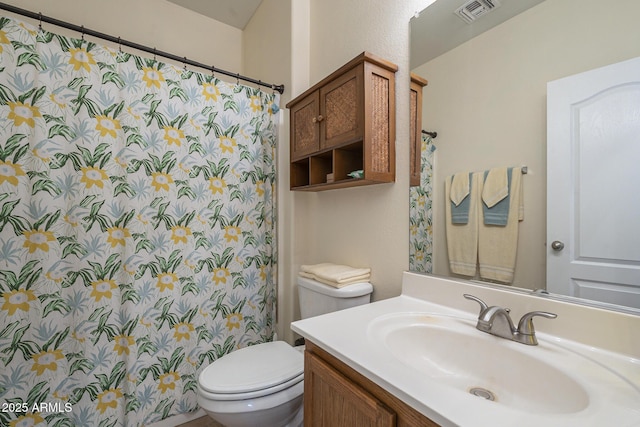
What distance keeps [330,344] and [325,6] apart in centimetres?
178

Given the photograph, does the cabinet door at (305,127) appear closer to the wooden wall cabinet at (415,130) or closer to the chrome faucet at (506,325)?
the wooden wall cabinet at (415,130)

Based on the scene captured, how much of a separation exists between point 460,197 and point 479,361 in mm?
534

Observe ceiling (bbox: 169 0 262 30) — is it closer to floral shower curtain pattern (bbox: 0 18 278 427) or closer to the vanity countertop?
floral shower curtain pattern (bbox: 0 18 278 427)

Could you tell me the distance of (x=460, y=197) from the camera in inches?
39.1

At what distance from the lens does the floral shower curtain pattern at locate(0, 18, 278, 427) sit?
1.11m

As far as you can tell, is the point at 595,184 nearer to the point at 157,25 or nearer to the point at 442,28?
the point at 442,28

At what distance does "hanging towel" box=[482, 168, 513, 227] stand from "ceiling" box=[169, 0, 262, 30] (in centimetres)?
211

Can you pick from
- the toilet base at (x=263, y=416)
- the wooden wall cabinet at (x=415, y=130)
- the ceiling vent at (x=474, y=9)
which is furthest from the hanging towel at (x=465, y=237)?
the toilet base at (x=263, y=416)

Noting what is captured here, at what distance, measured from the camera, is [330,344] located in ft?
2.25

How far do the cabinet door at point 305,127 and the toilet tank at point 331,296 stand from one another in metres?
0.68

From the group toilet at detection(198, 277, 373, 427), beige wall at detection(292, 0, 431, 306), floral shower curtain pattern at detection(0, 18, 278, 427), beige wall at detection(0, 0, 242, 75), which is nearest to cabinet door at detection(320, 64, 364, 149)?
beige wall at detection(292, 0, 431, 306)

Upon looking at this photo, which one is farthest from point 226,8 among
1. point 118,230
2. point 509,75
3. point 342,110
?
point 509,75

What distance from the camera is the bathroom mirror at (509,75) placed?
28.0 inches

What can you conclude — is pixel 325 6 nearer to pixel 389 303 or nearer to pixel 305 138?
pixel 305 138
